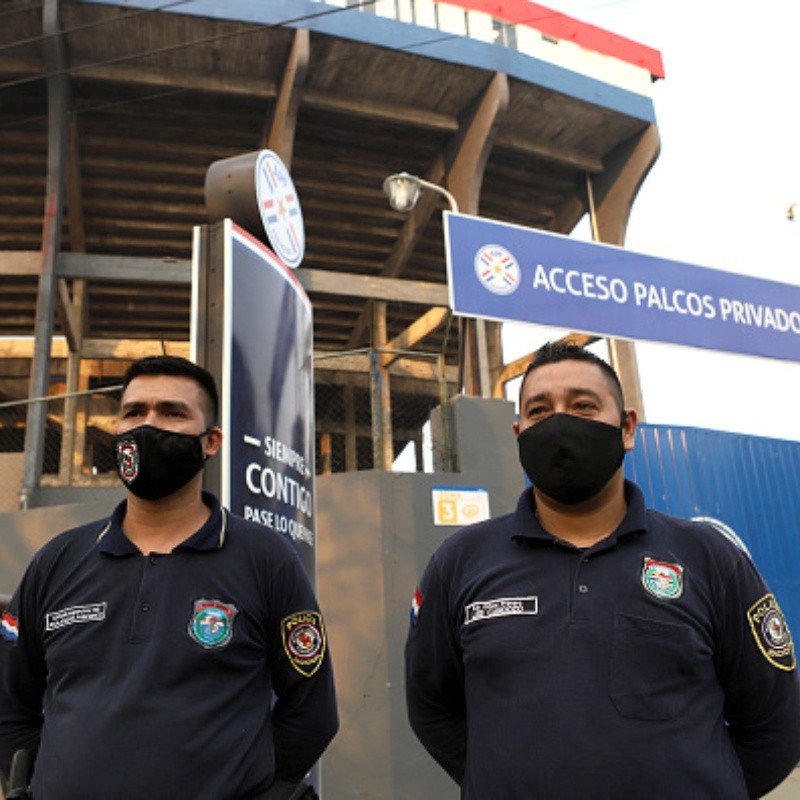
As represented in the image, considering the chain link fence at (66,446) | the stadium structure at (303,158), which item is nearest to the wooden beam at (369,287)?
the stadium structure at (303,158)

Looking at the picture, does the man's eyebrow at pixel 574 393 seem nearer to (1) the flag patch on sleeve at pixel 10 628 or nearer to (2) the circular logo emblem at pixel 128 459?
(2) the circular logo emblem at pixel 128 459

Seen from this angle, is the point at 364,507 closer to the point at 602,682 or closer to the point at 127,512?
the point at 127,512

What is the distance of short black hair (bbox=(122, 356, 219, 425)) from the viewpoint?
2.37 m

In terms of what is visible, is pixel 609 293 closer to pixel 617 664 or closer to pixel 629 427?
pixel 629 427

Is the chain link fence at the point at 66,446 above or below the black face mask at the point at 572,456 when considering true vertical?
above

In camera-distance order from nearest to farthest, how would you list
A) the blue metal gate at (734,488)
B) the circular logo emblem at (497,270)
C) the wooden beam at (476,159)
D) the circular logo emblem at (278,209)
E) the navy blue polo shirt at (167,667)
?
the navy blue polo shirt at (167,667) → the circular logo emblem at (278,209) → the circular logo emblem at (497,270) → the blue metal gate at (734,488) → the wooden beam at (476,159)

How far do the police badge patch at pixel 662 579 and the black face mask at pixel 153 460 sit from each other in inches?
49.1

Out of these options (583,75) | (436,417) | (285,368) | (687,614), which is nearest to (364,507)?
(436,417)

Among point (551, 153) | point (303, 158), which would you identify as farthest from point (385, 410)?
point (551, 153)

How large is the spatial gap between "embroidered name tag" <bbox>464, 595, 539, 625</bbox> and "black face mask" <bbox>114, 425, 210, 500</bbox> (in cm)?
89

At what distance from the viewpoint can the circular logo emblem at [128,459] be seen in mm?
2244

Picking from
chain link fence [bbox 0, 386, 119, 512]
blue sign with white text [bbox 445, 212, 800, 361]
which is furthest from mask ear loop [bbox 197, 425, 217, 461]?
chain link fence [bbox 0, 386, 119, 512]

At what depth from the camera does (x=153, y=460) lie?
2248mm

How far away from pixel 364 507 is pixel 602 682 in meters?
5.77
